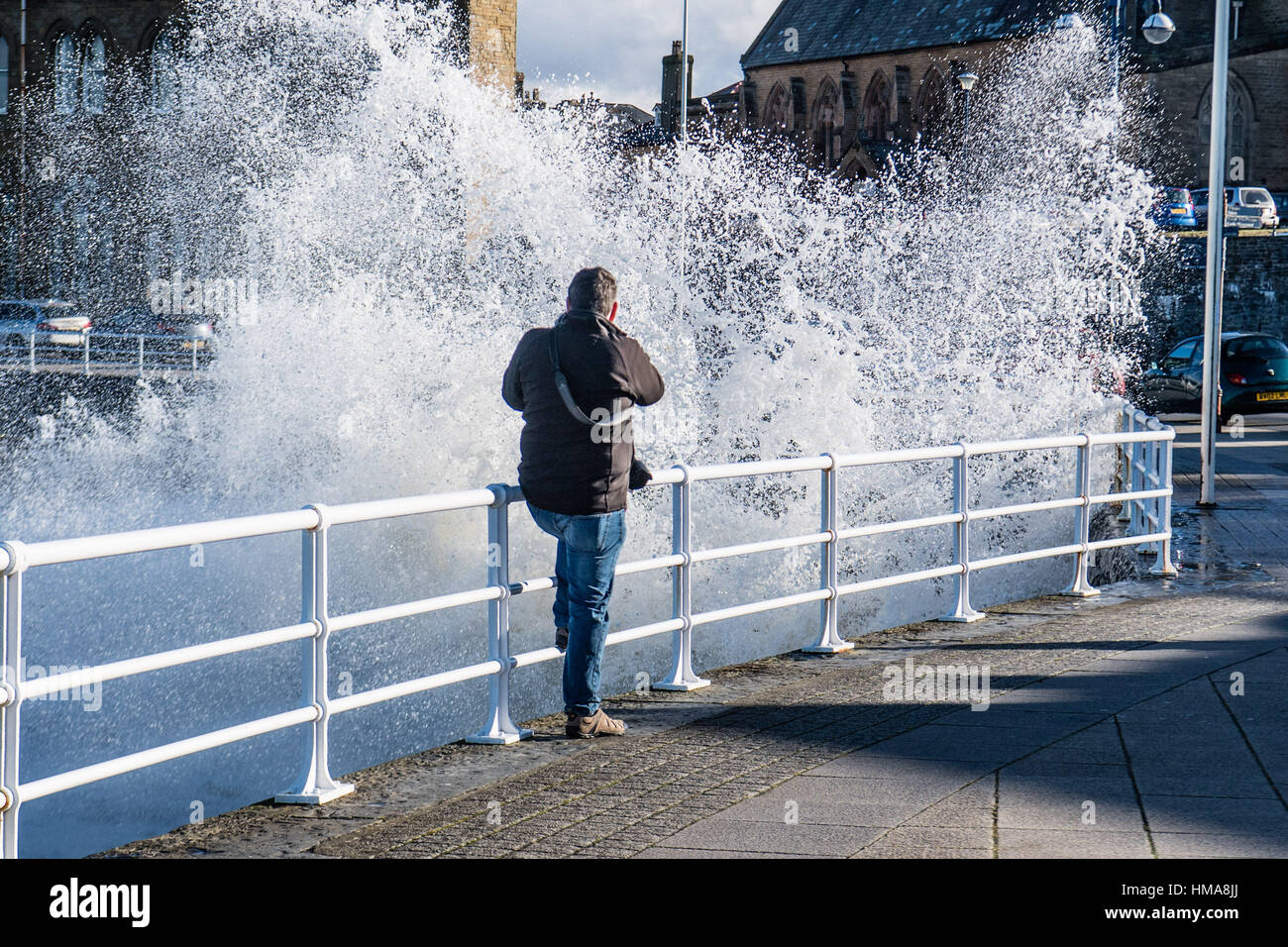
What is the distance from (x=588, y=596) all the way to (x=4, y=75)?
54452mm

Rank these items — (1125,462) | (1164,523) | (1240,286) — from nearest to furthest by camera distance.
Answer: (1164,523)
(1125,462)
(1240,286)

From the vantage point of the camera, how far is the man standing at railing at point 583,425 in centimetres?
634

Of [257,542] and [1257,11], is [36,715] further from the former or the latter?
[1257,11]

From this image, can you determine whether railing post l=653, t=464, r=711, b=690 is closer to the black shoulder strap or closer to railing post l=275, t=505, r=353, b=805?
the black shoulder strap

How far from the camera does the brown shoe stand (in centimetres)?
671

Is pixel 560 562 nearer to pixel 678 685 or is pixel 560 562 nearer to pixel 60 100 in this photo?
pixel 678 685

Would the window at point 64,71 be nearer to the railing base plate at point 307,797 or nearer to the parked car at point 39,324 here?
the parked car at point 39,324

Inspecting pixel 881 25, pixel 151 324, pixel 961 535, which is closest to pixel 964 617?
pixel 961 535

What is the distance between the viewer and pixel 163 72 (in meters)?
51.2

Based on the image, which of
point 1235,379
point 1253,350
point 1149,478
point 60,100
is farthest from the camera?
point 60,100

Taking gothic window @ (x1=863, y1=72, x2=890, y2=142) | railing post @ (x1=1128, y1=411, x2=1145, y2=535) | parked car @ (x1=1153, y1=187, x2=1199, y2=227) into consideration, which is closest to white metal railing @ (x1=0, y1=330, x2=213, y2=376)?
railing post @ (x1=1128, y1=411, x2=1145, y2=535)

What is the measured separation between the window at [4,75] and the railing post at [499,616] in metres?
52.6
